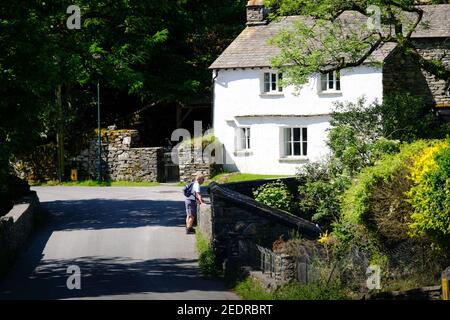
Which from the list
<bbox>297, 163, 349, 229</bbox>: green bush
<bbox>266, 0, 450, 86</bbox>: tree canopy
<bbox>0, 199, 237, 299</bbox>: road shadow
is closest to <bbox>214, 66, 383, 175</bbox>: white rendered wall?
<bbox>266, 0, 450, 86</bbox>: tree canopy

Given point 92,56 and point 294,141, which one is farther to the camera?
point 294,141

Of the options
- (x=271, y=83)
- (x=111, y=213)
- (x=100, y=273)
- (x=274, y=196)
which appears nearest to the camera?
(x=100, y=273)

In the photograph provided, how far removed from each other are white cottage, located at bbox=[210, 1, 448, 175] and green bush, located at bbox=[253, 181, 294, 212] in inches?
660

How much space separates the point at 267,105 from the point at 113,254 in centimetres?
2208

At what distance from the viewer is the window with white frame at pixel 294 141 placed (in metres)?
45.0

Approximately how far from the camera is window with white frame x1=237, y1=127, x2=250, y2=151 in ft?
152

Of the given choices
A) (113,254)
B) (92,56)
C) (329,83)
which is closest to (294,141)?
(329,83)

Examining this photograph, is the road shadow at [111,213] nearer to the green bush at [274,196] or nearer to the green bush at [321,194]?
the green bush at [274,196]

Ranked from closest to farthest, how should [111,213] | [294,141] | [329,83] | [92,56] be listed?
[92,56] → [111,213] → [329,83] → [294,141]

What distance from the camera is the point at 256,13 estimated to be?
1868 inches

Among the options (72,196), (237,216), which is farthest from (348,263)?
(72,196)

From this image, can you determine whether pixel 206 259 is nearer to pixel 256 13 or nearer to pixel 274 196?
pixel 274 196

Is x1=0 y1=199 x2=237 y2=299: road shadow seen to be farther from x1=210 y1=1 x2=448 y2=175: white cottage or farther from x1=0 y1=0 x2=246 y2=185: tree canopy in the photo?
x1=210 y1=1 x2=448 y2=175: white cottage

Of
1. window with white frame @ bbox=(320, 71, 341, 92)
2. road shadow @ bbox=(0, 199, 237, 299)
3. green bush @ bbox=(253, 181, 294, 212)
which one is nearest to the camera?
road shadow @ bbox=(0, 199, 237, 299)
